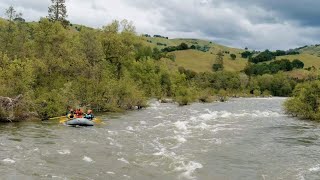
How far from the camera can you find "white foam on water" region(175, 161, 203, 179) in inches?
850

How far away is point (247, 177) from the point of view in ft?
71.3

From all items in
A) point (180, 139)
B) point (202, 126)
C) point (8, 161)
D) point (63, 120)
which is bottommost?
point (202, 126)

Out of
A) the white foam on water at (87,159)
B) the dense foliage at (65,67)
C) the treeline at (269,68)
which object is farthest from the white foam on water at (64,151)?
the treeline at (269,68)

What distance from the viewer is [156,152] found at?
91.0ft

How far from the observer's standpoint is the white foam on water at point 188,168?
21.6 m

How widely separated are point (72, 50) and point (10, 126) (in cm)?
2546

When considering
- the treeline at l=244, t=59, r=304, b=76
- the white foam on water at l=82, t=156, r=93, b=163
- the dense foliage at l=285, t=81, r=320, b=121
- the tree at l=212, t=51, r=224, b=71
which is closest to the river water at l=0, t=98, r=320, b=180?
the white foam on water at l=82, t=156, r=93, b=163

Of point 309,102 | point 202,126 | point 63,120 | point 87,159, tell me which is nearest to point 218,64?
point 309,102

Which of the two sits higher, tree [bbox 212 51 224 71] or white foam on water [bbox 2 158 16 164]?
tree [bbox 212 51 224 71]

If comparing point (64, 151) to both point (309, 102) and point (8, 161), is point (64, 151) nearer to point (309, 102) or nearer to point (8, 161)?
point (8, 161)

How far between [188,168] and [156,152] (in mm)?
4960

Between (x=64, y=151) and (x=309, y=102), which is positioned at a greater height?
(x=309, y=102)

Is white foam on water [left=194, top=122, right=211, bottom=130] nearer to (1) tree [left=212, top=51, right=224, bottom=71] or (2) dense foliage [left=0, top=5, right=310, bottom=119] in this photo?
(2) dense foliage [left=0, top=5, right=310, bottom=119]

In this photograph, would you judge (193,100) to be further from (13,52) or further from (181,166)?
(181,166)
